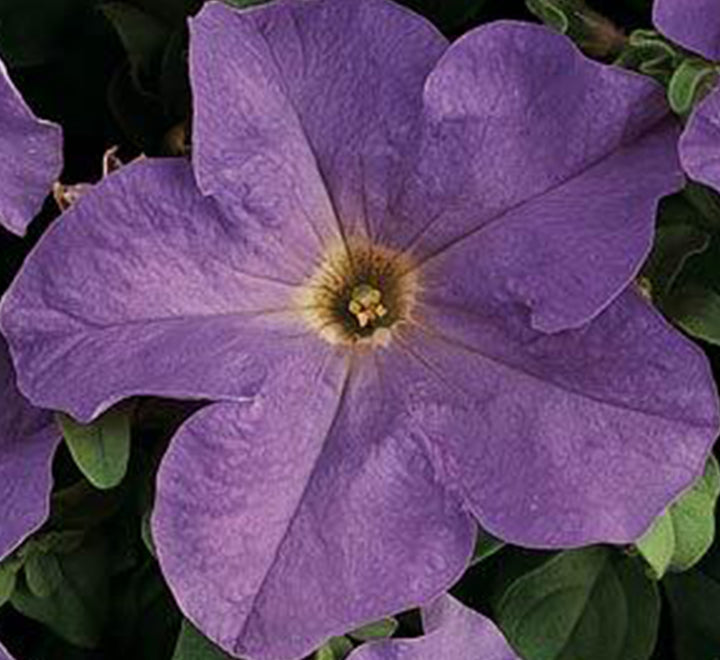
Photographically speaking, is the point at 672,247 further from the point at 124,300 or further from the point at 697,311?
the point at 124,300

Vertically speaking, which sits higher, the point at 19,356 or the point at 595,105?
the point at 595,105

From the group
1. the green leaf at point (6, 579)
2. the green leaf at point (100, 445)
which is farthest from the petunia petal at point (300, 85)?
the green leaf at point (6, 579)

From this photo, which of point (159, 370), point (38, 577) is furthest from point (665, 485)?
point (38, 577)

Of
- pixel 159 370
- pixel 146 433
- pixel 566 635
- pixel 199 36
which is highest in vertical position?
pixel 199 36

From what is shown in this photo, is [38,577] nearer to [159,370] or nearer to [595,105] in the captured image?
[159,370]

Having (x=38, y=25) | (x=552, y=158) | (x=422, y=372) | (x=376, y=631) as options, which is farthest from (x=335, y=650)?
(x=38, y=25)

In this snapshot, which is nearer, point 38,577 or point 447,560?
point 447,560

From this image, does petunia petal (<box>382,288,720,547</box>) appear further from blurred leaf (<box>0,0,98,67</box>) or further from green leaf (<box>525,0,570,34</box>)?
blurred leaf (<box>0,0,98,67</box>)

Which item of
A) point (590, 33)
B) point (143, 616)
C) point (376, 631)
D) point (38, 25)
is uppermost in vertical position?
point (590, 33)
